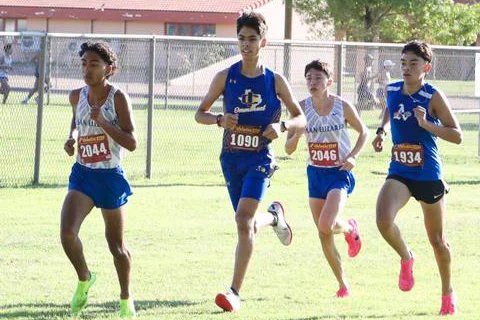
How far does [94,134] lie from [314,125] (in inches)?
94.0

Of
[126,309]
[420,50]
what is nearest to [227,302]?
[126,309]

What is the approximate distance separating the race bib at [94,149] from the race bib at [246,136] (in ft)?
3.67

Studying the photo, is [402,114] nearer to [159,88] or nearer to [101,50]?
[101,50]

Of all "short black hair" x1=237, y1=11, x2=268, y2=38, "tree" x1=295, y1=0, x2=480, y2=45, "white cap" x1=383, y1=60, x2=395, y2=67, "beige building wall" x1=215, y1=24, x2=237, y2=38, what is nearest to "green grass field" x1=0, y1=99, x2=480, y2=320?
"short black hair" x1=237, y1=11, x2=268, y2=38

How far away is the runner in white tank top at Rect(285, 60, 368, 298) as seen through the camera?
987 centimetres

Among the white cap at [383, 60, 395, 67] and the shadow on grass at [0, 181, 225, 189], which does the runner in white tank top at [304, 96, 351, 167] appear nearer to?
the shadow on grass at [0, 181, 225, 189]

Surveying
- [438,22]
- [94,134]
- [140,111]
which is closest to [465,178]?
[140,111]

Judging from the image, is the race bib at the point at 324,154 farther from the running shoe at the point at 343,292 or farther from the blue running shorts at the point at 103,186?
the blue running shorts at the point at 103,186

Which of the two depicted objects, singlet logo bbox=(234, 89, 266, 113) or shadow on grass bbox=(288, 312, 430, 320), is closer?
shadow on grass bbox=(288, 312, 430, 320)

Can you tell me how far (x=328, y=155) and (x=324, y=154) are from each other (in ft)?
0.12

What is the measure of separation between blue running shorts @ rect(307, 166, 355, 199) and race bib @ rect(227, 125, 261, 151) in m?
1.00

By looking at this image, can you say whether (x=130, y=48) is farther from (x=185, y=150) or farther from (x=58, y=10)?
(x=58, y=10)

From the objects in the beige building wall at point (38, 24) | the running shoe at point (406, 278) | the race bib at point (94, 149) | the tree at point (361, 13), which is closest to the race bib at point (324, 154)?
the running shoe at point (406, 278)

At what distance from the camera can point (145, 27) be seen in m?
64.7
